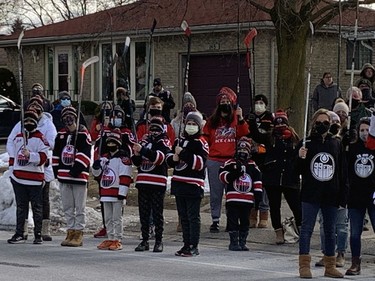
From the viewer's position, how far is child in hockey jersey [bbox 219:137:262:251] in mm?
11867

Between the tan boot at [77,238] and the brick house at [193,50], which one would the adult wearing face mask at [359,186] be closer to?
the tan boot at [77,238]

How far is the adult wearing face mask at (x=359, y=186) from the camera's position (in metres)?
10.1

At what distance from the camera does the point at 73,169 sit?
476 inches

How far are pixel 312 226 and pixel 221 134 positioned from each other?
3.09 meters

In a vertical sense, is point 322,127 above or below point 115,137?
above

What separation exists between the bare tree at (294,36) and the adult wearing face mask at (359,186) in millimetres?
7131

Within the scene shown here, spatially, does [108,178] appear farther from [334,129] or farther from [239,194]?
[334,129]

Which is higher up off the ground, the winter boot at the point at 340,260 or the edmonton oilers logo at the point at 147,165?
the edmonton oilers logo at the point at 147,165

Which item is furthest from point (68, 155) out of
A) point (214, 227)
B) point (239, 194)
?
point (214, 227)

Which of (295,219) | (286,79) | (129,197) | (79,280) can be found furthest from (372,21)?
(79,280)

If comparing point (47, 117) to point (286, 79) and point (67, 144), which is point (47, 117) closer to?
point (67, 144)

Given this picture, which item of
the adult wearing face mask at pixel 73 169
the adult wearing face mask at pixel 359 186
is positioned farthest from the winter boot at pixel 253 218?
the adult wearing face mask at pixel 359 186

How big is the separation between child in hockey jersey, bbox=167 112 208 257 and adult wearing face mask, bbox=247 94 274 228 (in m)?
1.23

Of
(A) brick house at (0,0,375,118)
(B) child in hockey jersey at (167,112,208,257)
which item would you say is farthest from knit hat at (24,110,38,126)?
(A) brick house at (0,0,375,118)
